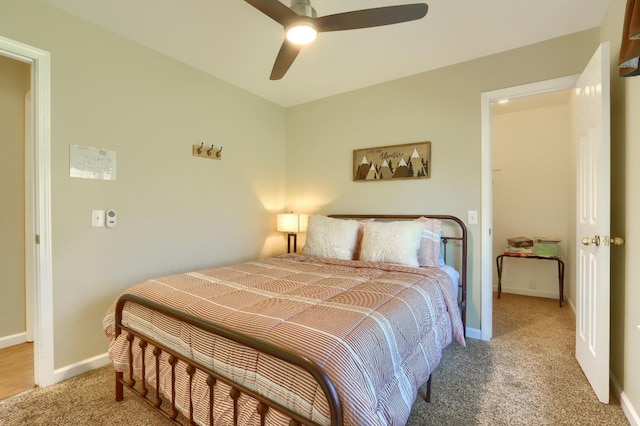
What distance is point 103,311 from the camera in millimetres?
2230

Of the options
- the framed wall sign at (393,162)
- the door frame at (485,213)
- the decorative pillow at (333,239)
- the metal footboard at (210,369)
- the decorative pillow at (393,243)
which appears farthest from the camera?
Result: the framed wall sign at (393,162)

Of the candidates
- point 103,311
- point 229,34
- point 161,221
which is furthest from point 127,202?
point 229,34

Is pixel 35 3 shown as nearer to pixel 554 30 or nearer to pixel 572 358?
pixel 554 30

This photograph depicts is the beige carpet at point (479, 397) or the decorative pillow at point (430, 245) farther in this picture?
the decorative pillow at point (430, 245)

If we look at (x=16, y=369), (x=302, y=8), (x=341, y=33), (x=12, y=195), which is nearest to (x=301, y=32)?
(x=302, y=8)

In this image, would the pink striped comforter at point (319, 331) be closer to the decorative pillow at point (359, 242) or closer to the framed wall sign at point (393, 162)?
the decorative pillow at point (359, 242)

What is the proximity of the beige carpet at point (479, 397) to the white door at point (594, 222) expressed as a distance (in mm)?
157

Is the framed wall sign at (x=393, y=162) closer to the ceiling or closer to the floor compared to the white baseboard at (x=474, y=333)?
closer to the ceiling

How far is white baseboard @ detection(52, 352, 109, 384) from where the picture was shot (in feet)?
6.53

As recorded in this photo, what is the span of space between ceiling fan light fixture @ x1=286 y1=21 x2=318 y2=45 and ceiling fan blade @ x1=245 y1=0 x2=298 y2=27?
0.04 m

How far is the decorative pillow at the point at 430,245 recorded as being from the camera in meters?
2.45

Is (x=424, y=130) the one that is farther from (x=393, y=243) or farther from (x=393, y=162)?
(x=393, y=243)

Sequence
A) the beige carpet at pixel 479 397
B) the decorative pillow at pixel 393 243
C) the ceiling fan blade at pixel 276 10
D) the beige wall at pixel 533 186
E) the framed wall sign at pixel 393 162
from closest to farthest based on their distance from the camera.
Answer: the ceiling fan blade at pixel 276 10
the beige carpet at pixel 479 397
the decorative pillow at pixel 393 243
the framed wall sign at pixel 393 162
the beige wall at pixel 533 186

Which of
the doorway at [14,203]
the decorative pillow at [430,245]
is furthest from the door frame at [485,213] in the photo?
the doorway at [14,203]
